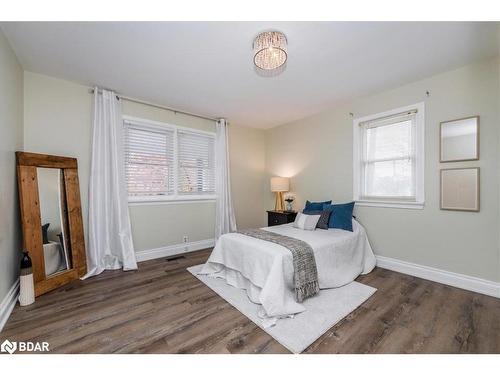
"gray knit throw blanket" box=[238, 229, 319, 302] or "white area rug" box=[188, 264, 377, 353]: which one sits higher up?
"gray knit throw blanket" box=[238, 229, 319, 302]

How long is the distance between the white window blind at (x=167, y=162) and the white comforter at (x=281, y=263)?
1579mm

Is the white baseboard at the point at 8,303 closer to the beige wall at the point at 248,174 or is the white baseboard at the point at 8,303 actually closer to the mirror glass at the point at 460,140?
the beige wall at the point at 248,174

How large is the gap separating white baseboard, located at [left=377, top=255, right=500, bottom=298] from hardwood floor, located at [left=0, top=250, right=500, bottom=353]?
0.36 feet

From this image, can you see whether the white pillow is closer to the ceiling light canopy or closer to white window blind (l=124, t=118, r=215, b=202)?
white window blind (l=124, t=118, r=215, b=202)

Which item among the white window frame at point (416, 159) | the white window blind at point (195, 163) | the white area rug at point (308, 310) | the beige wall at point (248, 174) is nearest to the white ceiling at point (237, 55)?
the white window frame at point (416, 159)

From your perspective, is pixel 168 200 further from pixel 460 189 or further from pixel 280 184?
pixel 460 189

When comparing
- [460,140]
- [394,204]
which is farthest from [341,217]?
[460,140]

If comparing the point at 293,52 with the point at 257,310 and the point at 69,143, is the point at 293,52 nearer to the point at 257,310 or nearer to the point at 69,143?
the point at 257,310

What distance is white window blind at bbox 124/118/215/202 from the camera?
11.1 feet

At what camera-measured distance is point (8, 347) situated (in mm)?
1523

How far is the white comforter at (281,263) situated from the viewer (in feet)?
6.52

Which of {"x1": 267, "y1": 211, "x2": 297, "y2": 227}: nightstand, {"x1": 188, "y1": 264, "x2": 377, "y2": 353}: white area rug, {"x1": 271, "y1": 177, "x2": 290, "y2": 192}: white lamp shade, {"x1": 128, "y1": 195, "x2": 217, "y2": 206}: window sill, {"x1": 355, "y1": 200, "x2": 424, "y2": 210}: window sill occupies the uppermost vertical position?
{"x1": 271, "y1": 177, "x2": 290, "y2": 192}: white lamp shade

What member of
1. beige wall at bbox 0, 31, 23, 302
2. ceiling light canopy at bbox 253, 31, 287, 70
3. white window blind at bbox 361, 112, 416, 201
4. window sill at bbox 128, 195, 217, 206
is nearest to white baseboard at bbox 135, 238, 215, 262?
window sill at bbox 128, 195, 217, 206

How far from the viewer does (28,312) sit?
6.45 ft
